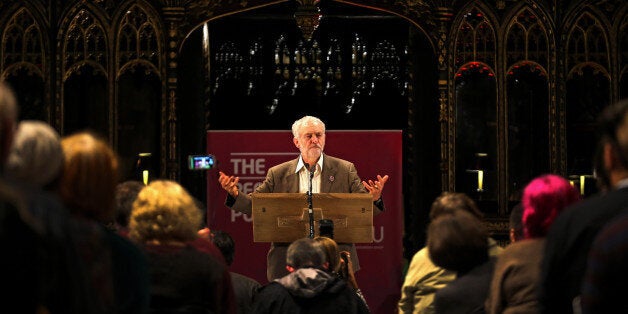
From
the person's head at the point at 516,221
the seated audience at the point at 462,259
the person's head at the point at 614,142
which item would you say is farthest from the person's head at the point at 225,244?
the person's head at the point at 614,142

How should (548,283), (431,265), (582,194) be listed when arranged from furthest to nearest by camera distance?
1. (582,194)
2. (431,265)
3. (548,283)

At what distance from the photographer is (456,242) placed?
427 centimetres

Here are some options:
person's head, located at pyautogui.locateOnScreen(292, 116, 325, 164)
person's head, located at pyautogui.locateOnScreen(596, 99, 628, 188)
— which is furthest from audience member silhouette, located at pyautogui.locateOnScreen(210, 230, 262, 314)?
person's head, located at pyautogui.locateOnScreen(596, 99, 628, 188)

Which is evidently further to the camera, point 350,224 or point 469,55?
point 469,55

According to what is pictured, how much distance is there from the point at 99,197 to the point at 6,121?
33.7 inches

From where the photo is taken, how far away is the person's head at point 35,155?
273cm

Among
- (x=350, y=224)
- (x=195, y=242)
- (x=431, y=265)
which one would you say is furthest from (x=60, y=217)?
(x=350, y=224)

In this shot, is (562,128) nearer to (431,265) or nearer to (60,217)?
(431,265)

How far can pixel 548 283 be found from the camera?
136 inches

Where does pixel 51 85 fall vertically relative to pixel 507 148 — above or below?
above

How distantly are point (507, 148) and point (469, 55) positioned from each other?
87 centimetres

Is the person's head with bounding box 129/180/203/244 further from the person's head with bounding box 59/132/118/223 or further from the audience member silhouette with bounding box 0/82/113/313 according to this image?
the audience member silhouette with bounding box 0/82/113/313

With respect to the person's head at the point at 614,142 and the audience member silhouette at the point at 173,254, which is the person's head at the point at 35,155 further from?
the person's head at the point at 614,142

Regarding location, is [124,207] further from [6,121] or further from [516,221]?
[6,121]
